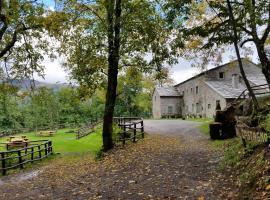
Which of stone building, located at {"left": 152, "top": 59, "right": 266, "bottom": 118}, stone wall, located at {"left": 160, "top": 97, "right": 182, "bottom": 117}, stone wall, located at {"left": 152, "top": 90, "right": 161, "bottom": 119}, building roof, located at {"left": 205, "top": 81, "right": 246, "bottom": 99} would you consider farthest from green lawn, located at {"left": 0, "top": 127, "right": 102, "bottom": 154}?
stone wall, located at {"left": 152, "top": 90, "right": 161, "bottom": 119}

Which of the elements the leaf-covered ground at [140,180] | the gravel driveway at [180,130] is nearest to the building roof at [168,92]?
the gravel driveway at [180,130]

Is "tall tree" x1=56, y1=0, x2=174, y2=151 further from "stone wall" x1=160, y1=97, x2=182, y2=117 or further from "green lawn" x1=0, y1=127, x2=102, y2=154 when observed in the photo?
"stone wall" x1=160, y1=97, x2=182, y2=117

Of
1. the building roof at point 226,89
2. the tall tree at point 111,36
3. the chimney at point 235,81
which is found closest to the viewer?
the tall tree at point 111,36

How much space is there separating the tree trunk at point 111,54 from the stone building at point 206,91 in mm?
24715

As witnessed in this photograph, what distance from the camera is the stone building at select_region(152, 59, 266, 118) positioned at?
144 ft

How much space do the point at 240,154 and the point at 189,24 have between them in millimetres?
16949

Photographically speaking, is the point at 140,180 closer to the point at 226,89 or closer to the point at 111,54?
the point at 111,54

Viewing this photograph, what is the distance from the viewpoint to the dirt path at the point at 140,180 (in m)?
8.66

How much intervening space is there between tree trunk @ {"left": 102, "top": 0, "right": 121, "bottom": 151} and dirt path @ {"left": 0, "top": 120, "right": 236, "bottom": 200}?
243cm

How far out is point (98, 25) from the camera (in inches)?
639

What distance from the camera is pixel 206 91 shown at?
47531 mm

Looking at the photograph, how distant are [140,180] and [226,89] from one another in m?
36.2

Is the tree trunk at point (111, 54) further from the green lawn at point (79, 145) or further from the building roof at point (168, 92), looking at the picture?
the building roof at point (168, 92)

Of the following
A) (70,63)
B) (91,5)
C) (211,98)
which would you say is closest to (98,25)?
(91,5)
